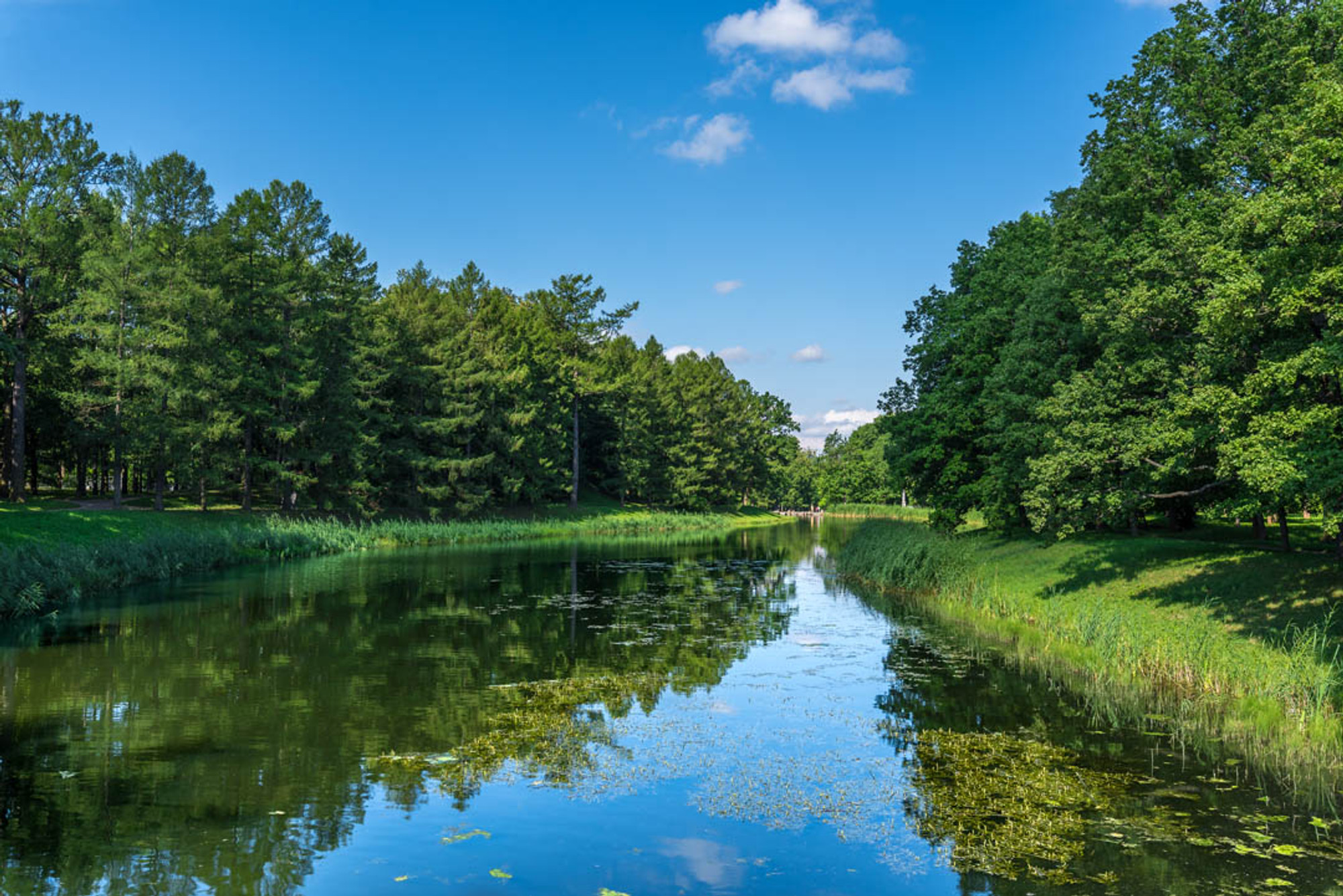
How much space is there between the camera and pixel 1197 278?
19328 mm

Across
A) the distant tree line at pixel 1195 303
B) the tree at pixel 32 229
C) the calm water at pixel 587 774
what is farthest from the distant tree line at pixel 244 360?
the distant tree line at pixel 1195 303

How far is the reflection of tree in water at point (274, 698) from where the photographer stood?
9211 mm

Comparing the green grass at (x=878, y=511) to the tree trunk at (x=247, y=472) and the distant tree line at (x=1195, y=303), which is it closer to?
the distant tree line at (x=1195, y=303)

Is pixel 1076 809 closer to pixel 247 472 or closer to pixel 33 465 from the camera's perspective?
pixel 247 472

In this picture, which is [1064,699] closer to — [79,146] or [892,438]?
[892,438]

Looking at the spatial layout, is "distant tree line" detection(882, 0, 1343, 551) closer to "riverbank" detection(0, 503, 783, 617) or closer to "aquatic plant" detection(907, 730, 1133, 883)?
"aquatic plant" detection(907, 730, 1133, 883)

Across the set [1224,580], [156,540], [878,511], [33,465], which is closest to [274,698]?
[1224,580]

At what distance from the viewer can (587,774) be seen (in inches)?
466

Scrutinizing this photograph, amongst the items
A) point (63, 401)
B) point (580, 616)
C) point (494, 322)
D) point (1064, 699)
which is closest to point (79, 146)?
point (63, 401)

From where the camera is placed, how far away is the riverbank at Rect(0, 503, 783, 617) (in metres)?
25.1

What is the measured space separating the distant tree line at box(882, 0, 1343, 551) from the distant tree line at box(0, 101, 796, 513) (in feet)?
134

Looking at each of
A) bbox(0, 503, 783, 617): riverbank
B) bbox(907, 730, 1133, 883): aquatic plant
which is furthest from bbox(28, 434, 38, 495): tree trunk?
bbox(907, 730, 1133, 883): aquatic plant

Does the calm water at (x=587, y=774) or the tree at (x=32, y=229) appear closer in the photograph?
the calm water at (x=587, y=774)

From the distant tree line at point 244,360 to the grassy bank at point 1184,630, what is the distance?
39.7 m
